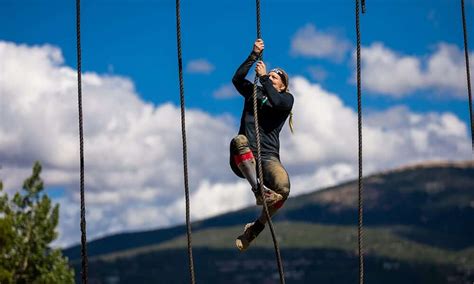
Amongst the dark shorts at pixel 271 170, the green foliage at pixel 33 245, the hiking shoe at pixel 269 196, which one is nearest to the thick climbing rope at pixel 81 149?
the dark shorts at pixel 271 170

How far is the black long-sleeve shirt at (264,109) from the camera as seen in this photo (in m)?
12.5

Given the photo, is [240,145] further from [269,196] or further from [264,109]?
[269,196]

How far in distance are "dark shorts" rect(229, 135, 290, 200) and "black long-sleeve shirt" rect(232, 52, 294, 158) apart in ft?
0.30

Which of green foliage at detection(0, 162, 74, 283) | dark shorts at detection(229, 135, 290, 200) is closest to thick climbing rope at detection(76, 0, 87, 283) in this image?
dark shorts at detection(229, 135, 290, 200)

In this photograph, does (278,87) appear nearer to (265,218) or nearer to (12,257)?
(265,218)

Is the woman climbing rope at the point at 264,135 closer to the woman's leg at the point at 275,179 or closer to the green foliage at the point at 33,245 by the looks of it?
the woman's leg at the point at 275,179

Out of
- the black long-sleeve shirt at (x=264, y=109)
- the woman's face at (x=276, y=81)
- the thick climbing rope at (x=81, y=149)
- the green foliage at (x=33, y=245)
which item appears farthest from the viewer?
the green foliage at (x=33, y=245)

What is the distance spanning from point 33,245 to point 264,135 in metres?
73.9

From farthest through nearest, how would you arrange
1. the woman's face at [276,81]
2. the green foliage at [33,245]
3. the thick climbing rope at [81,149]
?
the green foliage at [33,245]
the woman's face at [276,81]
the thick climbing rope at [81,149]

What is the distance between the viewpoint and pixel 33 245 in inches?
3310

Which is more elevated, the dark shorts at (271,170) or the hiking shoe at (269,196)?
the dark shorts at (271,170)

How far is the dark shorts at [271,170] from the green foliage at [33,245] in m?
67.9

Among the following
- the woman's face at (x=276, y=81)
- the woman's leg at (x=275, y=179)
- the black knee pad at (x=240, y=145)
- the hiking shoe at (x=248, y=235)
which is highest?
the woman's face at (x=276, y=81)

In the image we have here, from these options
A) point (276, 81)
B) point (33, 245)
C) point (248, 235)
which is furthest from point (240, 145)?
point (33, 245)
